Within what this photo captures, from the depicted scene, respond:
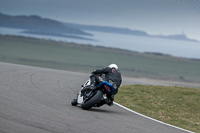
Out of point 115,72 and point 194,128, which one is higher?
point 115,72

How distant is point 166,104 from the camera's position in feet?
54.4

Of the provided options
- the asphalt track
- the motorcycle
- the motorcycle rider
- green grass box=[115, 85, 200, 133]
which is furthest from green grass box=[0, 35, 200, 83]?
the motorcycle

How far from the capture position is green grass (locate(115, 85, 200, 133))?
13.5 metres

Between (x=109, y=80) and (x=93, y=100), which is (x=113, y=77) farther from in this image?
(x=93, y=100)

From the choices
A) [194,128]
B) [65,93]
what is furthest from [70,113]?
[65,93]

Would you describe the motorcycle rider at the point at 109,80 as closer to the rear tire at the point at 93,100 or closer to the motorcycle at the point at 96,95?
the motorcycle at the point at 96,95

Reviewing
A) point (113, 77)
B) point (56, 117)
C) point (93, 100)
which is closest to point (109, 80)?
point (113, 77)

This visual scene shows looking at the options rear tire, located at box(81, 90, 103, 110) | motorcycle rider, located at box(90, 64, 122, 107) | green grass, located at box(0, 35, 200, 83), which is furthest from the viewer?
green grass, located at box(0, 35, 200, 83)

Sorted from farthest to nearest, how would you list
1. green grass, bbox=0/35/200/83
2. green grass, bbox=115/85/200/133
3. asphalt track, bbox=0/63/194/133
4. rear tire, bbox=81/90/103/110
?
1. green grass, bbox=0/35/200/83
2. green grass, bbox=115/85/200/133
3. rear tire, bbox=81/90/103/110
4. asphalt track, bbox=0/63/194/133

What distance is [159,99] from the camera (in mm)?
17641

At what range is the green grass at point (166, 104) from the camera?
1350 cm

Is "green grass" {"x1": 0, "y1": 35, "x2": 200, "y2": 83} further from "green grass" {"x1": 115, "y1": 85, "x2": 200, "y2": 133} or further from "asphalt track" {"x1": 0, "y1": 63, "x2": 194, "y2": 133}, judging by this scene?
"asphalt track" {"x1": 0, "y1": 63, "x2": 194, "y2": 133}

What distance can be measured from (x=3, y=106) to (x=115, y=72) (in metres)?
3.50

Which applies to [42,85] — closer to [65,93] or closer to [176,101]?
[65,93]
